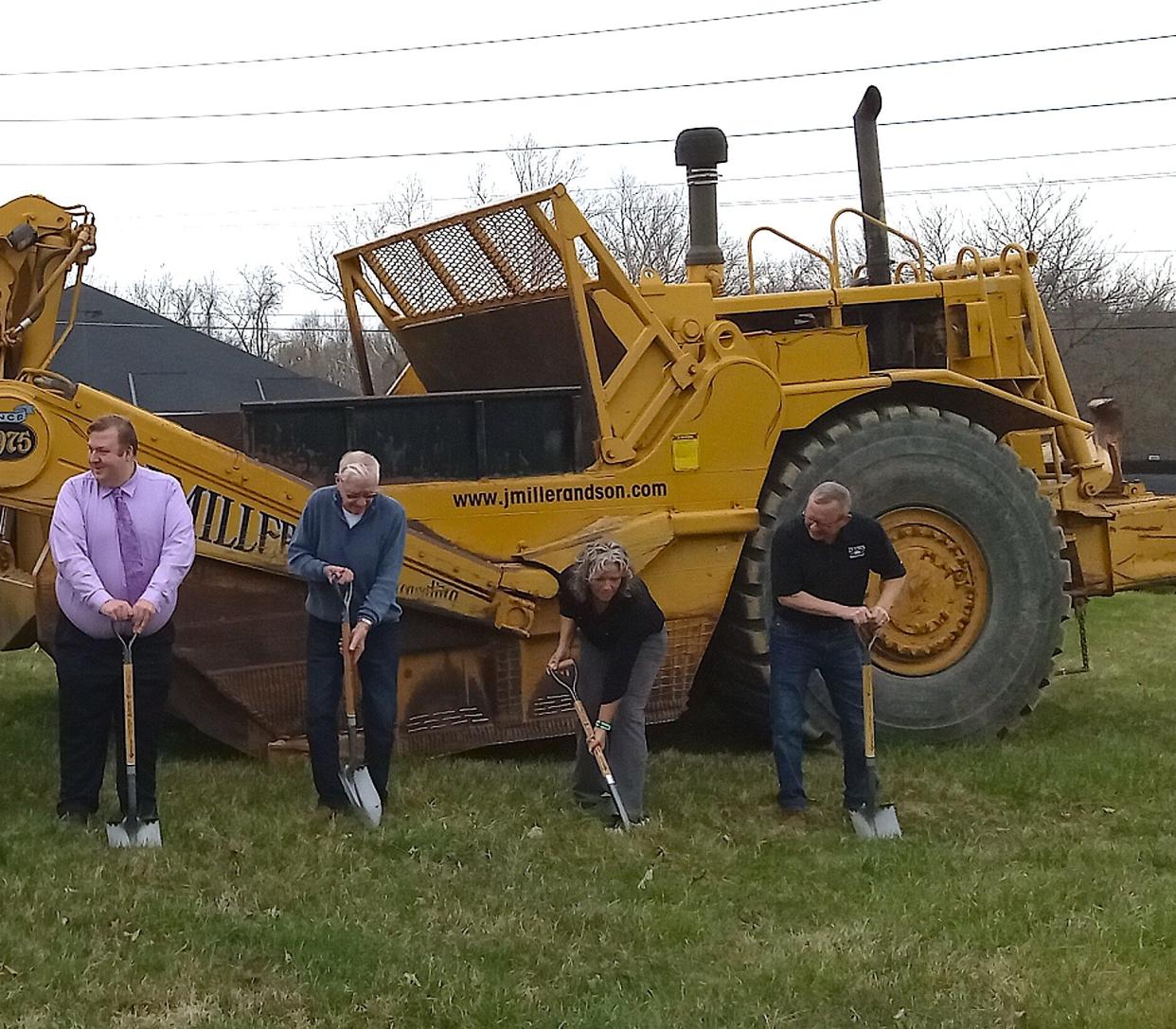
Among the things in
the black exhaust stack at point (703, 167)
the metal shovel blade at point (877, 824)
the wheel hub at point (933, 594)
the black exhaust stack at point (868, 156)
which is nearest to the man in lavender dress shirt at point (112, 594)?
the metal shovel blade at point (877, 824)

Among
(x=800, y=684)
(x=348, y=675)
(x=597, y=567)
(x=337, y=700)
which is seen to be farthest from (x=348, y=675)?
(x=800, y=684)

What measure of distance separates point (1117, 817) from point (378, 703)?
9.91 ft

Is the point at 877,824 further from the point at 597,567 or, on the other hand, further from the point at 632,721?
the point at 597,567

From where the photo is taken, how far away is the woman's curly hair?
5.64m

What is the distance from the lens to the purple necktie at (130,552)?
205 inches

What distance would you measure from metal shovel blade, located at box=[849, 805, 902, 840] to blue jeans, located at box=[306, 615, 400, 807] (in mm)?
1858

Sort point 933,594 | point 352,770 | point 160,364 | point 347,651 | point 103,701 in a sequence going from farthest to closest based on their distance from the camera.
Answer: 1. point 160,364
2. point 933,594
3. point 352,770
4. point 347,651
5. point 103,701

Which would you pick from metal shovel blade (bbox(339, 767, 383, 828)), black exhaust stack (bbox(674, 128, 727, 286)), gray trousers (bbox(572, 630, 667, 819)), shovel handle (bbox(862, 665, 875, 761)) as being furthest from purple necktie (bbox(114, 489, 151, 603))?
black exhaust stack (bbox(674, 128, 727, 286))

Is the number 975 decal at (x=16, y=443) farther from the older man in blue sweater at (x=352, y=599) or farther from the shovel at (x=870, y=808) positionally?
the shovel at (x=870, y=808)

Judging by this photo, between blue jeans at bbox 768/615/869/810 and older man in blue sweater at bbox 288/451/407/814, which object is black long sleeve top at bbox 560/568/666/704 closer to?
blue jeans at bbox 768/615/869/810

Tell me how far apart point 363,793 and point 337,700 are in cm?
37

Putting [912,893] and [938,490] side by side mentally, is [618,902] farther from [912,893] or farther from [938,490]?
[938,490]

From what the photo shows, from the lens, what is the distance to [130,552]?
17.2 feet

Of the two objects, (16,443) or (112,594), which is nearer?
(112,594)
